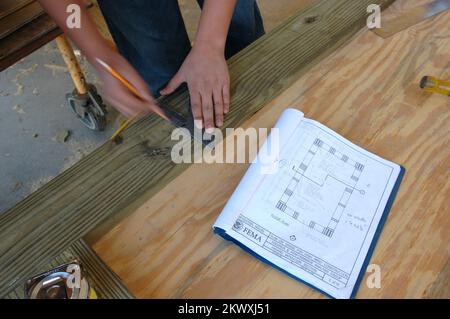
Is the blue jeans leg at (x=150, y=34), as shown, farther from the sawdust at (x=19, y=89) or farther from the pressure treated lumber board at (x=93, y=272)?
the sawdust at (x=19, y=89)

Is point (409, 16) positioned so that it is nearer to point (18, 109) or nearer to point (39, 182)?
point (39, 182)

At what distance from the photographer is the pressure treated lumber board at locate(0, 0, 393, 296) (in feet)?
1.82

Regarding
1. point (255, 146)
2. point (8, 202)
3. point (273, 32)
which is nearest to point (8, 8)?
point (8, 202)

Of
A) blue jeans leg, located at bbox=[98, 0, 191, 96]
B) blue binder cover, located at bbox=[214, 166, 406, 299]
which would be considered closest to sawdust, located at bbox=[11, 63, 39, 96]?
blue jeans leg, located at bbox=[98, 0, 191, 96]

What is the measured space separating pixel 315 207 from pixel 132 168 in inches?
11.6

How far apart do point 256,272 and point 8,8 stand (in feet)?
3.59

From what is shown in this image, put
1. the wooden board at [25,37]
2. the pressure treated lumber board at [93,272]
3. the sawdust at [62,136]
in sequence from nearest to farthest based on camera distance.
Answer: the pressure treated lumber board at [93,272] < the wooden board at [25,37] < the sawdust at [62,136]

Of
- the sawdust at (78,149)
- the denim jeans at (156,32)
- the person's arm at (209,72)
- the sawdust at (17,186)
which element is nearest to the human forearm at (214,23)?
the person's arm at (209,72)

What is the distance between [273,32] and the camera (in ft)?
2.67

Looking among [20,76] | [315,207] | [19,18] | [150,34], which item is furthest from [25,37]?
[315,207]

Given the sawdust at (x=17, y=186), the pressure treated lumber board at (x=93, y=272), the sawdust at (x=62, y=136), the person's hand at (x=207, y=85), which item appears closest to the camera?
the pressure treated lumber board at (x=93, y=272)

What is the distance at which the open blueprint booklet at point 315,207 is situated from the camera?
55cm

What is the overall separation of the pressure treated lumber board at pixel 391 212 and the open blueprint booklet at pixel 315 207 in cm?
2

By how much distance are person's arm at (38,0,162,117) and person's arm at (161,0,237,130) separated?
0.06 metres
